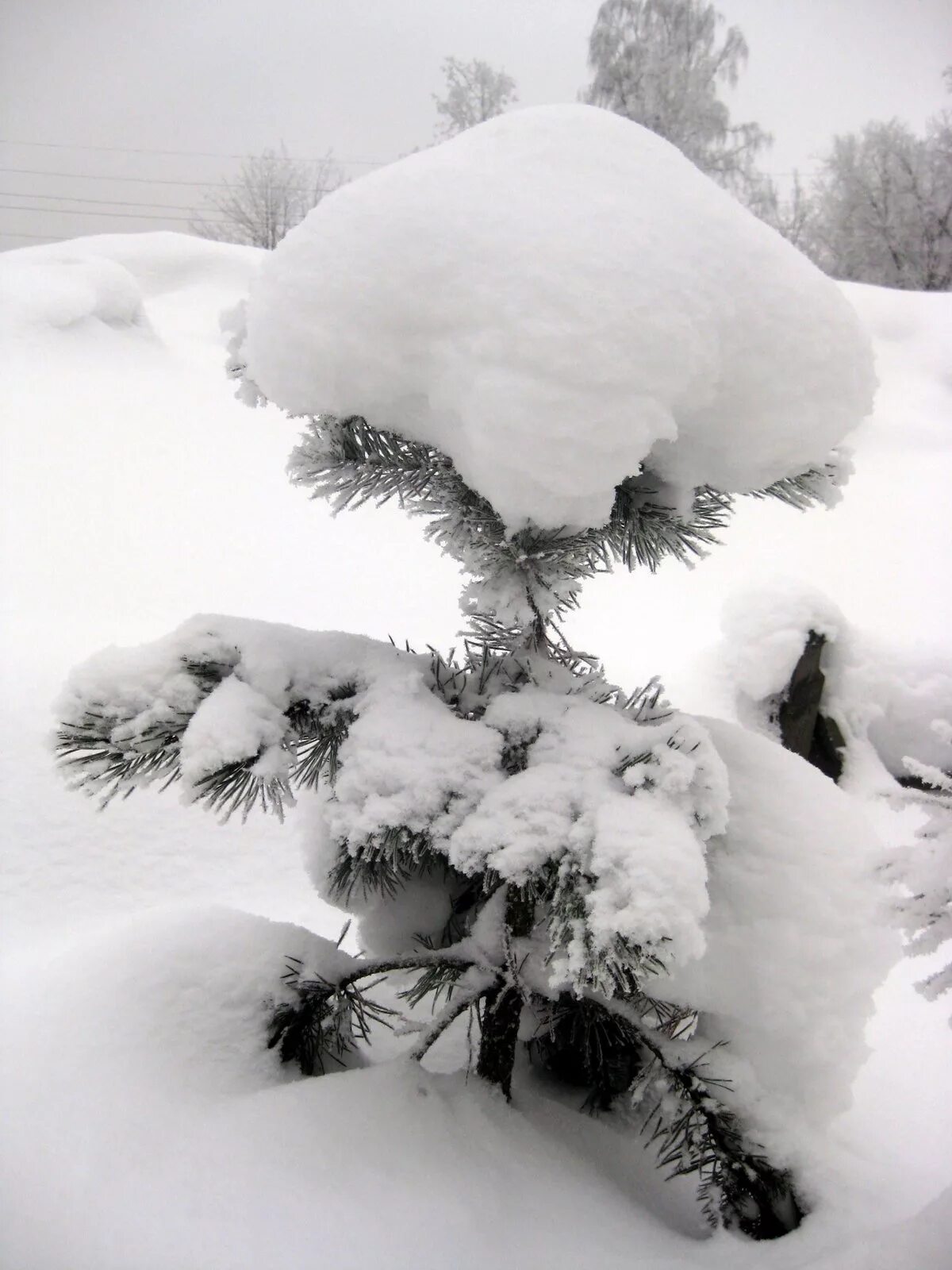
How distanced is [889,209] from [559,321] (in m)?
14.5

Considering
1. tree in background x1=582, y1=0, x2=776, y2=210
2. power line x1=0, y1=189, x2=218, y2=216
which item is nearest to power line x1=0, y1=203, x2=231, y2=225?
power line x1=0, y1=189, x2=218, y2=216

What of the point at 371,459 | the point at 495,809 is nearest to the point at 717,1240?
the point at 495,809

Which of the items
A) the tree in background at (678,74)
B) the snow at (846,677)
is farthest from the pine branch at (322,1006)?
the tree in background at (678,74)

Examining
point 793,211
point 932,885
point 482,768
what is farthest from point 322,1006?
point 793,211

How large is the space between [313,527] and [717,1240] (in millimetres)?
4401

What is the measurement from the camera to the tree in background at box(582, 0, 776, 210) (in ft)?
39.5

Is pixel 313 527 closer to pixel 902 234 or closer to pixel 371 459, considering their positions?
pixel 371 459

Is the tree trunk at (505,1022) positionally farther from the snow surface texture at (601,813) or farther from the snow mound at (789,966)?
the snow mound at (789,966)

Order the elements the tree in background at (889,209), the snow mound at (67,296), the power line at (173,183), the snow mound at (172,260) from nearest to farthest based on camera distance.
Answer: the snow mound at (67,296) → the snow mound at (172,260) → the power line at (173,183) → the tree in background at (889,209)

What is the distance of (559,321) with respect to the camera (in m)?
0.83

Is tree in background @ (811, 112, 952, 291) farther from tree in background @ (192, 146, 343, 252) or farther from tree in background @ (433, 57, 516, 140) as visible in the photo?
tree in background @ (192, 146, 343, 252)

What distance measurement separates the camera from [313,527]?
193 inches

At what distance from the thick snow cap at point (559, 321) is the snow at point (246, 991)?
0.43m

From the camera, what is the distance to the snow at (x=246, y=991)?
2.75 ft
